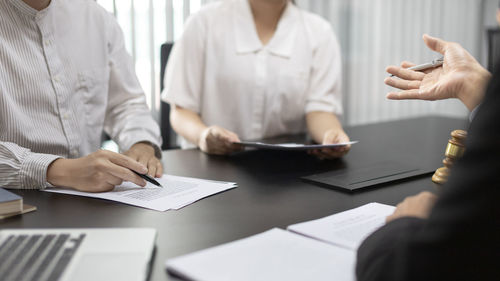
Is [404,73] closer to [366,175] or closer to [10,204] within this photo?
[366,175]

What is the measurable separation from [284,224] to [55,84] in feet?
2.54

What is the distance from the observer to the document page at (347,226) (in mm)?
762

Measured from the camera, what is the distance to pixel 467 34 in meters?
4.43

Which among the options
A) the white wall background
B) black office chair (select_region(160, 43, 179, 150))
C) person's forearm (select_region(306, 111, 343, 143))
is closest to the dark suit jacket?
person's forearm (select_region(306, 111, 343, 143))

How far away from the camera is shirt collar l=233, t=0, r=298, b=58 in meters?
1.93

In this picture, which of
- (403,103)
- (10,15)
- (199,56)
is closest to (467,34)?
(403,103)

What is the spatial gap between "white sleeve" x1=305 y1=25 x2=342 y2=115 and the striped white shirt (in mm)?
724

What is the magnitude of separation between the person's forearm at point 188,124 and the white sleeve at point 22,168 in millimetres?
652

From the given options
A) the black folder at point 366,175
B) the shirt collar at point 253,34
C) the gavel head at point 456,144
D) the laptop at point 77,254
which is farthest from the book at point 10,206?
the shirt collar at point 253,34

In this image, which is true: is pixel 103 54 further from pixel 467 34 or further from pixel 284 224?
pixel 467 34

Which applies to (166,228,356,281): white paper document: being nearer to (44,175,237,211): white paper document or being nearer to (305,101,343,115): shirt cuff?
(44,175,237,211): white paper document

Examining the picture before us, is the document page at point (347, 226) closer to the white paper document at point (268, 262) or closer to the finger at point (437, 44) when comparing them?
the white paper document at point (268, 262)

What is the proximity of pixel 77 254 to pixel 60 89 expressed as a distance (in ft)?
2.46

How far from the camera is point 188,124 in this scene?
1777mm
